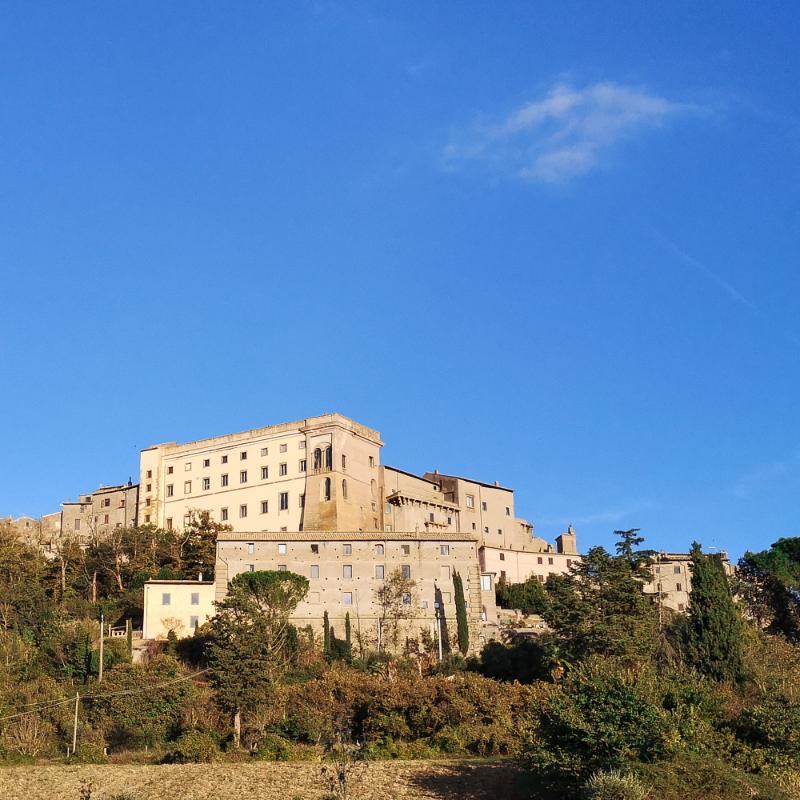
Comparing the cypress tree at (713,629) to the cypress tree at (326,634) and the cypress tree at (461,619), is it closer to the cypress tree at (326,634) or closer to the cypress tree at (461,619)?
the cypress tree at (461,619)

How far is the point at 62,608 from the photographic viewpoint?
229 ft

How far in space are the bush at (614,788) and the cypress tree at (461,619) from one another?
34783mm

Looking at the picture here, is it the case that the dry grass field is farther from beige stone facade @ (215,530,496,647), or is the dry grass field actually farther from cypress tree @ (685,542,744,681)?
beige stone facade @ (215,530,496,647)

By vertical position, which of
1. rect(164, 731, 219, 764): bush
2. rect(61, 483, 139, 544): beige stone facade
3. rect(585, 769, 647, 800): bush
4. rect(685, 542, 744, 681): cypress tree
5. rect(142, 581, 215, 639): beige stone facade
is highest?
rect(61, 483, 139, 544): beige stone facade

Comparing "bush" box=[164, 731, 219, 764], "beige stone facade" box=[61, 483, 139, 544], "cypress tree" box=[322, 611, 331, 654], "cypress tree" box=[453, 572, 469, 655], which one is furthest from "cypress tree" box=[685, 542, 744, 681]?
"beige stone facade" box=[61, 483, 139, 544]

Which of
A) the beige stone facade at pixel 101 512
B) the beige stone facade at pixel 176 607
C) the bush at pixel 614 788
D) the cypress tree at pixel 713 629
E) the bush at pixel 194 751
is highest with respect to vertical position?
the beige stone facade at pixel 101 512

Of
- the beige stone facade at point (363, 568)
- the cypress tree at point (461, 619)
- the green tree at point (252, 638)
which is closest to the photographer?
the green tree at point (252, 638)

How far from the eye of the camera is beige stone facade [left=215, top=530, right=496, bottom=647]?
221ft

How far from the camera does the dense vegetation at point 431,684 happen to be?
3266 cm

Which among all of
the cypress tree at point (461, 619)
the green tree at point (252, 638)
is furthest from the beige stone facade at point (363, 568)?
the green tree at point (252, 638)

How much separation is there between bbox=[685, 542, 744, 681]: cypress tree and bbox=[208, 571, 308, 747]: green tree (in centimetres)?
1720

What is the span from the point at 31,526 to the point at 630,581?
51.5 m

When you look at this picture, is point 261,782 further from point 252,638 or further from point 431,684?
point 252,638

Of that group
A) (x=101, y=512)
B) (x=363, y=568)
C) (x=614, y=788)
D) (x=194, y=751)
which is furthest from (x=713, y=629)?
(x=101, y=512)
